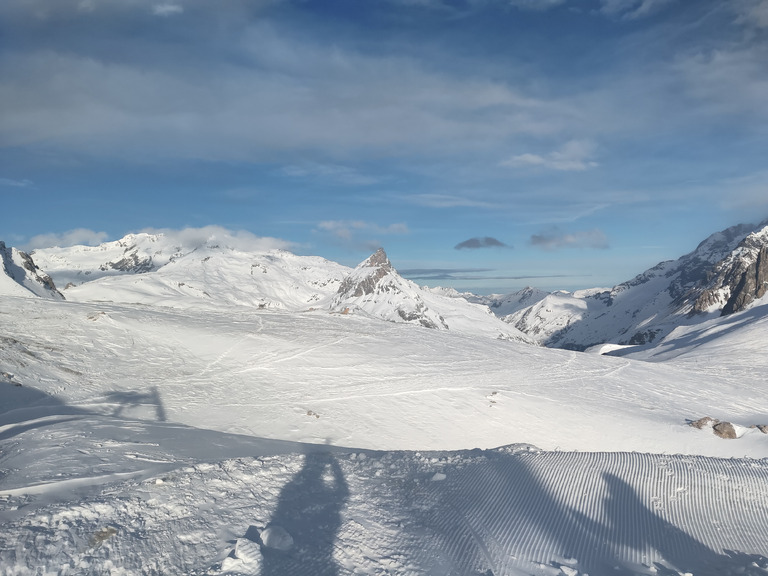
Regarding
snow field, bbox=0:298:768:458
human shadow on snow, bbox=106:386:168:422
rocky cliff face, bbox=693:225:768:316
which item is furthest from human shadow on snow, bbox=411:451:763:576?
rocky cliff face, bbox=693:225:768:316

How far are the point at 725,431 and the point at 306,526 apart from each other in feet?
65.1

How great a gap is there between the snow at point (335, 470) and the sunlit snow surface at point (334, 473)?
0.14 ft

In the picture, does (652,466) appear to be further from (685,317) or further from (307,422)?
(685,317)

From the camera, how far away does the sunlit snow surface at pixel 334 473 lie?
6.36 m

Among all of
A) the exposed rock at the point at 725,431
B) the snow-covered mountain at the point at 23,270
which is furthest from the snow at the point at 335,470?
the snow-covered mountain at the point at 23,270

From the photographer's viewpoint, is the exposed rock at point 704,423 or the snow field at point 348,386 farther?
the exposed rock at point 704,423

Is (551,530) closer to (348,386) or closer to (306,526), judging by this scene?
(306,526)

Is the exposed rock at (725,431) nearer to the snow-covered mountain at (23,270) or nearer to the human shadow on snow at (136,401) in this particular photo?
the human shadow on snow at (136,401)

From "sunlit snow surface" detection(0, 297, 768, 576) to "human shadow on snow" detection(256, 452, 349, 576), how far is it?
0.11 ft

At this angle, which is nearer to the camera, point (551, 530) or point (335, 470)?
point (551, 530)

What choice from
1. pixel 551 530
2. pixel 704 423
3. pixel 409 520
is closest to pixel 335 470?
pixel 409 520

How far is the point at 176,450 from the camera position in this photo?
10742 millimetres

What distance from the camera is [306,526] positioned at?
7000 millimetres

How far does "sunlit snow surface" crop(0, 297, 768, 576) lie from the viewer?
20.9 ft
